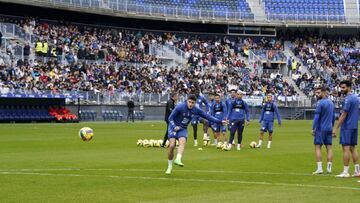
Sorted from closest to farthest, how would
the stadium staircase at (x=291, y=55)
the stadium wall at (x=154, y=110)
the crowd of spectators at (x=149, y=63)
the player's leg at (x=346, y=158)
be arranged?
the player's leg at (x=346, y=158) < the crowd of spectators at (x=149, y=63) < the stadium wall at (x=154, y=110) < the stadium staircase at (x=291, y=55)

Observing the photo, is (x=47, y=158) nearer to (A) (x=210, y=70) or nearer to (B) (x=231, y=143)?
(B) (x=231, y=143)

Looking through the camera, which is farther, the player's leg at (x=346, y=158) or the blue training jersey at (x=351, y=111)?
the player's leg at (x=346, y=158)

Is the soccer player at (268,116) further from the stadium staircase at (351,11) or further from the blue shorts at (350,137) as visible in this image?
the stadium staircase at (351,11)

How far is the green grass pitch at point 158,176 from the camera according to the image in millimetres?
15227

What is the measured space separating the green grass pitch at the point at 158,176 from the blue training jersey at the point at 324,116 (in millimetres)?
1332

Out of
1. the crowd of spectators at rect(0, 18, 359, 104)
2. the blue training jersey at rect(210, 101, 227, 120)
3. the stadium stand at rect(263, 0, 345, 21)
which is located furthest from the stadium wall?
the blue training jersey at rect(210, 101, 227, 120)

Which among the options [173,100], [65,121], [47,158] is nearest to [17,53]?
[65,121]

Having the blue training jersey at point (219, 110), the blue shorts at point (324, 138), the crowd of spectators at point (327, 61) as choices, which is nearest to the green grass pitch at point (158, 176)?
the blue shorts at point (324, 138)

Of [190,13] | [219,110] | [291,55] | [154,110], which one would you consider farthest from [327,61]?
[219,110]

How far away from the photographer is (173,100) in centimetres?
3092

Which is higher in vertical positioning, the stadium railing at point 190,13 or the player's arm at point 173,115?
the stadium railing at point 190,13

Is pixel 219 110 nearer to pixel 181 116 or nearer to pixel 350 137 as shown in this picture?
pixel 181 116

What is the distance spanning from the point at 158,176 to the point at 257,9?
66.6 meters

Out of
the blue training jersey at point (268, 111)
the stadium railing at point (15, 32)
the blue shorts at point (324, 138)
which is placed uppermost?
the stadium railing at point (15, 32)
